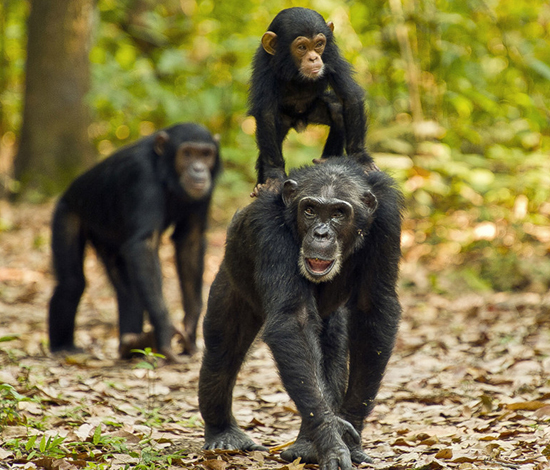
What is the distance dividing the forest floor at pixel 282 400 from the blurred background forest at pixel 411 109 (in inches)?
65.3

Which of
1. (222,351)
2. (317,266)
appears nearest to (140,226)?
(222,351)

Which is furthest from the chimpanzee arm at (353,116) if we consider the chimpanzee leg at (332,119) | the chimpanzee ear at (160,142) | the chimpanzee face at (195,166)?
the chimpanzee ear at (160,142)

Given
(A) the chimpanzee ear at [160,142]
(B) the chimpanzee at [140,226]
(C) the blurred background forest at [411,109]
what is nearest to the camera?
(B) the chimpanzee at [140,226]

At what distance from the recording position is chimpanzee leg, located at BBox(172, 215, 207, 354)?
8391mm

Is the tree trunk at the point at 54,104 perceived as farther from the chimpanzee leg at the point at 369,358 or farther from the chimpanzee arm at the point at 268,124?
the chimpanzee leg at the point at 369,358

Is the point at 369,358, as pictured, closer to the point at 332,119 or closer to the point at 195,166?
the point at 332,119

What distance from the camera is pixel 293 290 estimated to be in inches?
165

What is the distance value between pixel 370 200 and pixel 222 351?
1.48 meters

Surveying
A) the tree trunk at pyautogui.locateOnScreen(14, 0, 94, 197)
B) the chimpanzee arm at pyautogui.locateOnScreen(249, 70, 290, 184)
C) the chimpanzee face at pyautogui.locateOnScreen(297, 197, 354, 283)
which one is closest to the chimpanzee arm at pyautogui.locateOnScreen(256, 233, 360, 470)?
the chimpanzee face at pyautogui.locateOnScreen(297, 197, 354, 283)

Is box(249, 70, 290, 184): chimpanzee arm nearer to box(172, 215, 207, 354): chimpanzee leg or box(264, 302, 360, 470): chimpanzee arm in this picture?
box(264, 302, 360, 470): chimpanzee arm

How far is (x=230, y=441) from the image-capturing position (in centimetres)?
A: 480

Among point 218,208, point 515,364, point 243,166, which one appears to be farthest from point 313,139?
point 515,364

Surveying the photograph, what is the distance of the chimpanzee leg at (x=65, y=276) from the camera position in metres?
8.10

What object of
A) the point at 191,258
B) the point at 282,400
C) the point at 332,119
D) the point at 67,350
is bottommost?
the point at 67,350
